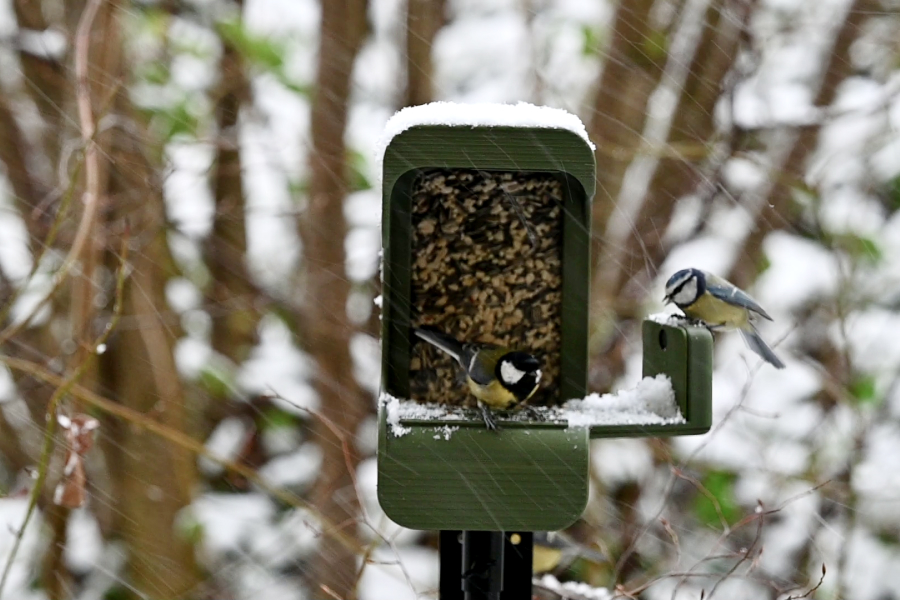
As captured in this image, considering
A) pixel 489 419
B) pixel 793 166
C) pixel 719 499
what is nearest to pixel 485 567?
pixel 489 419

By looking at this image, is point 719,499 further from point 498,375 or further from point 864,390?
point 498,375

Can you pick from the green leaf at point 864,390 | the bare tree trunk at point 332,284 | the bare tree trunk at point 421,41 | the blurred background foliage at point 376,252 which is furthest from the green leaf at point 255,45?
the green leaf at point 864,390

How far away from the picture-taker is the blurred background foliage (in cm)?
400

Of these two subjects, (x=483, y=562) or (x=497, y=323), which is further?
(x=497, y=323)

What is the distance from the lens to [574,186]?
2.12m

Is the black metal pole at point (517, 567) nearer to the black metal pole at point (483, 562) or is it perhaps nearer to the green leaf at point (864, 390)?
the black metal pole at point (483, 562)

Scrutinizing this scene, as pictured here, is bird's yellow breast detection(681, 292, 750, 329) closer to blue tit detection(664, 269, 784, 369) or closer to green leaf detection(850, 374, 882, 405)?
blue tit detection(664, 269, 784, 369)

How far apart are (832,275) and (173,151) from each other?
9.90ft

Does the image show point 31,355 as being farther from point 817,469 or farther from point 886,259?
point 886,259

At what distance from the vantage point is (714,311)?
2.54m

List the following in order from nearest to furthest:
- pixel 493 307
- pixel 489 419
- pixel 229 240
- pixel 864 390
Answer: pixel 489 419
pixel 493 307
pixel 864 390
pixel 229 240

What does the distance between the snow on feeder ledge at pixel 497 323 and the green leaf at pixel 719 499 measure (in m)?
1.84

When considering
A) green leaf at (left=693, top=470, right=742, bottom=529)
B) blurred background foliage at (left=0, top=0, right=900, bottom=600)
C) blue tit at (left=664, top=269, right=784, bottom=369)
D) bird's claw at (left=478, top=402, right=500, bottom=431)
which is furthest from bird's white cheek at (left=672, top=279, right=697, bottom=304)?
green leaf at (left=693, top=470, right=742, bottom=529)

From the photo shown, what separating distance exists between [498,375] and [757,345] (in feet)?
3.55
